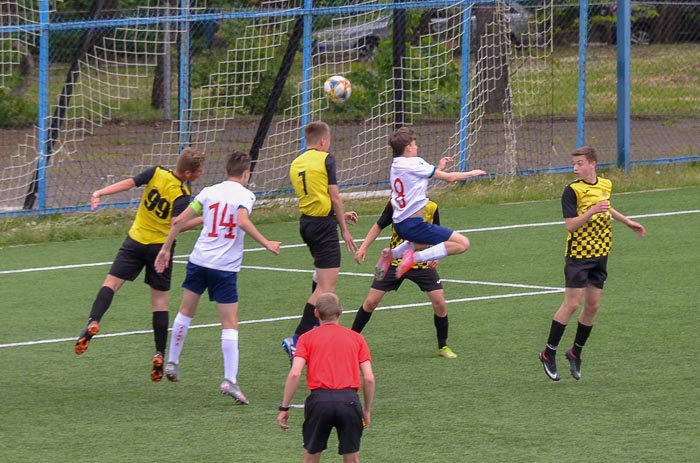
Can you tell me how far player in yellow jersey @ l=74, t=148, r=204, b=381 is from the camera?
10102 mm

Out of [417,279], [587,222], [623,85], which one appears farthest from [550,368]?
[623,85]

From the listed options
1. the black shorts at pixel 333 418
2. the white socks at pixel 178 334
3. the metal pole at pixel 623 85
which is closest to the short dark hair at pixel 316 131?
the white socks at pixel 178 334

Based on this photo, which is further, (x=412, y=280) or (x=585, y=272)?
(x=412, y=280)

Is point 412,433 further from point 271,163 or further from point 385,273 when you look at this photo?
point 271,163

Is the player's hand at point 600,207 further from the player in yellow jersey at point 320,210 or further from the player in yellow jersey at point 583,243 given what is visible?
the player in yellow jersey at point 320,210

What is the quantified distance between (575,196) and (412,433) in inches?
94.0

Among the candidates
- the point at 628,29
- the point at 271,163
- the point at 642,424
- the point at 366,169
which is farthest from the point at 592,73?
the point at 642,424

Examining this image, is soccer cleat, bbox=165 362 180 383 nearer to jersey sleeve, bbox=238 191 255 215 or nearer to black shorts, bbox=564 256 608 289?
jersey sleeve, bbox=238 191 255 215

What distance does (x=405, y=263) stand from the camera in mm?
10977

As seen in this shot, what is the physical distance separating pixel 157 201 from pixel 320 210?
147 cm

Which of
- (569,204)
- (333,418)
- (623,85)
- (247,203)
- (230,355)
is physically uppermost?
(623,85)

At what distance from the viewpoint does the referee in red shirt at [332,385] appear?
6895 mm

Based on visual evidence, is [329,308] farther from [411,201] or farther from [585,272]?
[411,201]

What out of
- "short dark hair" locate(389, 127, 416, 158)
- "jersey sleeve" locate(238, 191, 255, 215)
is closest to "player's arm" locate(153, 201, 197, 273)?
"jersey sleeve" locate(238, 191, 255, 215)
